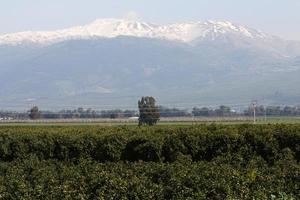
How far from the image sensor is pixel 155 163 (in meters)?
15.6

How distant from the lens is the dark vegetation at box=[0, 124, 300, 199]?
11602mm

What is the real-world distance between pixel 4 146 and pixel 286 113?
246 feet

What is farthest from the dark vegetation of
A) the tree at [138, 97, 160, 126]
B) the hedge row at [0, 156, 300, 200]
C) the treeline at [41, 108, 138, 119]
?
the treeline at [41, 108, 138, 119]

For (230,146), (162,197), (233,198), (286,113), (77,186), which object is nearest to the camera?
(233,198)

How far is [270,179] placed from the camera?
39.5 ft

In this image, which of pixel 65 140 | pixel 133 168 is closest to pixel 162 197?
pixel 133 168

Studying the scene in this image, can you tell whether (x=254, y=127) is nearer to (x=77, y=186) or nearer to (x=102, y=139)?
(x=102, y=139)

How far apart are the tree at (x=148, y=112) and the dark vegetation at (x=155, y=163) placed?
28.6 m

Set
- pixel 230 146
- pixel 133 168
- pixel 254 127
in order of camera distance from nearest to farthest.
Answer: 1. pixel 133 168
2. pixel 230 146
3. pixel 254 127

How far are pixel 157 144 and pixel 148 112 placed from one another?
38.8 m

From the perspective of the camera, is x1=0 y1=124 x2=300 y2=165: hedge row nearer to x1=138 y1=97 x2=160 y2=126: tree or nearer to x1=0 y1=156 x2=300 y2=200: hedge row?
x1=0 y1=156 x2=300 y2=200: hedge row

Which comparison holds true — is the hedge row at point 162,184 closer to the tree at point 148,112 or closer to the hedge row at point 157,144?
→ the hedge row at point 157,144

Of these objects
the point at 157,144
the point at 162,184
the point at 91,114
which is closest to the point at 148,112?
the point at 157,144

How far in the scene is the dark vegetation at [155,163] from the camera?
1160 centimetres
